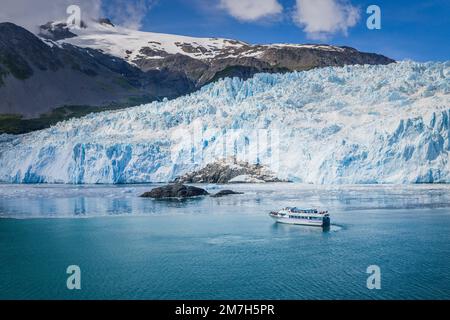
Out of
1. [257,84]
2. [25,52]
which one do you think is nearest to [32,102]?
[25,52]

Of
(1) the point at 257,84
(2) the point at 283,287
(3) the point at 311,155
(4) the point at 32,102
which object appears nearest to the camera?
(2) the point at 283,287

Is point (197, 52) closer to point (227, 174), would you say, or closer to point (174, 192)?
point (227, 174)

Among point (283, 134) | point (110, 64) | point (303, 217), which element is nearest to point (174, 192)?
point (283, 134)

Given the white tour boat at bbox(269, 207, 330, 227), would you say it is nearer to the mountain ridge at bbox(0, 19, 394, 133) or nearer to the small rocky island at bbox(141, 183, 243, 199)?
the small rocky island at bbox(141, 183, 243, 199)

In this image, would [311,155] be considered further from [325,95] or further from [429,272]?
[429,272]

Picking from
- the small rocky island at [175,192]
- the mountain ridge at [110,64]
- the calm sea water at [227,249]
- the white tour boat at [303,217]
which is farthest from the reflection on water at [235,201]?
the mountain ridge at [110,64]

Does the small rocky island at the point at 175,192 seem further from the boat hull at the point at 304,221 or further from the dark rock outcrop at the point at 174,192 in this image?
the boat hull at the point at 304,221

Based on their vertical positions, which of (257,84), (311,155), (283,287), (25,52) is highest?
(25,52)
